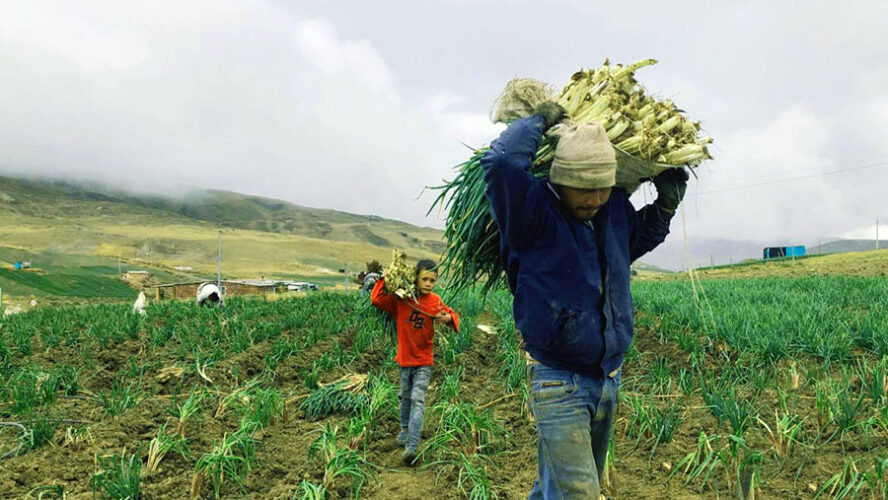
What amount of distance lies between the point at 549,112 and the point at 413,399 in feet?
8.91

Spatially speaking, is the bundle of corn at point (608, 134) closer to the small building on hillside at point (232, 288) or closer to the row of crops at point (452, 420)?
the row of crops at point (452, 420)

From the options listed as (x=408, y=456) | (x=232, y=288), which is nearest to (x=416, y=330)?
(x=408, y=456)

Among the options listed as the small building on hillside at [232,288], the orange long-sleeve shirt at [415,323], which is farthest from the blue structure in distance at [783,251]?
the orange long-sleeve shirt at [415,323]

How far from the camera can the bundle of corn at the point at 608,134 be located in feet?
7.77

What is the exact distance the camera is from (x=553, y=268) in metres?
2.11

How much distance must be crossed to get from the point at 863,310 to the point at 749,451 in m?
6.11

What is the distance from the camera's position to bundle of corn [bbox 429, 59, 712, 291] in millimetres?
2368

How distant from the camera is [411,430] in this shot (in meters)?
4.20

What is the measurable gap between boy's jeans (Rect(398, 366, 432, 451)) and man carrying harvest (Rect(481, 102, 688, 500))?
2079mm

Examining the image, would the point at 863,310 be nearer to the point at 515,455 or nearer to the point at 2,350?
the point at 515,455

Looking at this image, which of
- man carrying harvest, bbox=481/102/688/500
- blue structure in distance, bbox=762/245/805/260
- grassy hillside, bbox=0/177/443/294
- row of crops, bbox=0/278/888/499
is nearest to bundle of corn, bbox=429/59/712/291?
man carrying harvest, bbox=481/102/688/500

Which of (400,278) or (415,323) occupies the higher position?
(400,278)

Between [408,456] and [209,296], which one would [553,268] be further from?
[209,296]

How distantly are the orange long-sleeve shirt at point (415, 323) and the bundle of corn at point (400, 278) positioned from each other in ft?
0.31
